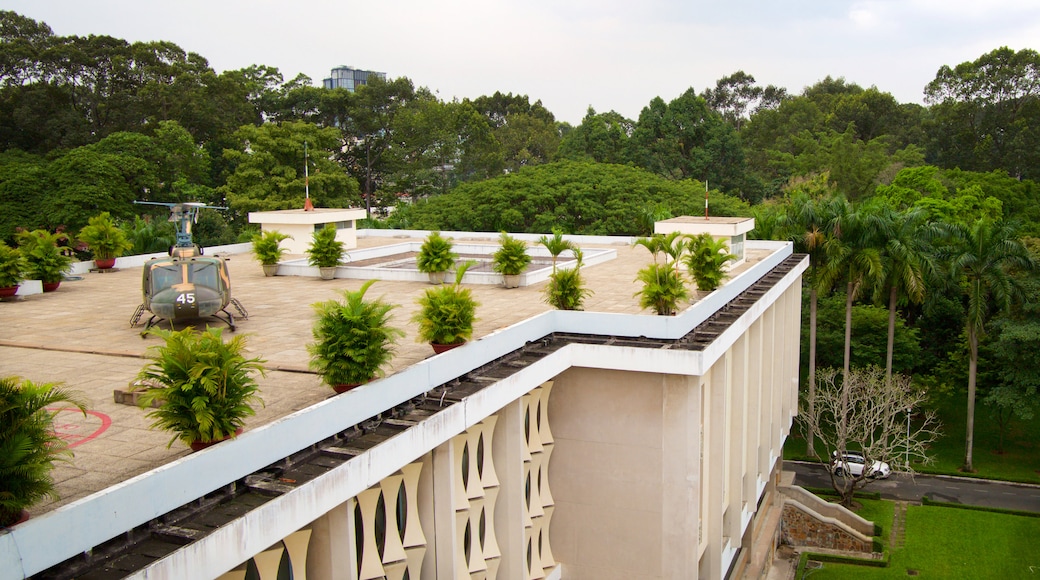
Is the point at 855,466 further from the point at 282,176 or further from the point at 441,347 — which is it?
the point at 282,176

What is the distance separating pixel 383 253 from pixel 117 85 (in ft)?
125

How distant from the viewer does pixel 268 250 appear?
27938 mm

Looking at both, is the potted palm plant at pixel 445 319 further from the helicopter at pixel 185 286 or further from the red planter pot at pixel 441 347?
the helicopter at pixel 185 286

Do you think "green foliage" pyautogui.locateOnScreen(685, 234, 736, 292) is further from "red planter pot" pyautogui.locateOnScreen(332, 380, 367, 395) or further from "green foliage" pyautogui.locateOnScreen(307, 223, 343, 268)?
"red planter pot" pyautogui.locateOnScreen(332, 380, 367, 395)

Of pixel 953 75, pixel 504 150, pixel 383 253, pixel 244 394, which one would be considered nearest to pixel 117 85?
pixel 504 150

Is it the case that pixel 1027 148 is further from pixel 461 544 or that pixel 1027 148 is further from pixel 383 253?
pixel 461 544

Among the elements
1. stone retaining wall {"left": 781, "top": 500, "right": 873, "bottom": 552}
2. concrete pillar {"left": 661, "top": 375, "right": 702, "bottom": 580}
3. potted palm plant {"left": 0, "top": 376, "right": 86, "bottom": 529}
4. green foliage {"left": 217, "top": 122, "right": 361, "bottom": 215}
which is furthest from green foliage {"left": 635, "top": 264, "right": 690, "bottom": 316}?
green foliage {"left": 217, "top": 122, "right": 361, "bottom": 215}

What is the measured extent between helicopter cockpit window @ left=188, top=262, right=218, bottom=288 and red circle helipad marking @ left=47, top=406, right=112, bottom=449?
559cm

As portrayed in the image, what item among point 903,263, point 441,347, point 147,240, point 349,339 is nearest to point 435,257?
point 441,347

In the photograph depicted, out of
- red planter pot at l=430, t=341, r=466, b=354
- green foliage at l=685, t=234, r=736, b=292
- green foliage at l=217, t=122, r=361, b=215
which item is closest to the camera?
red planter pot at l=430, t=341, r=466, b=354

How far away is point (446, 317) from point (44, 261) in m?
14.6

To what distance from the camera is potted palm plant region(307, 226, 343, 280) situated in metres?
26.7

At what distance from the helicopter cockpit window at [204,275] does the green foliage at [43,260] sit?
8.06 m

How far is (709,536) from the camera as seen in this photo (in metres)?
20.5
